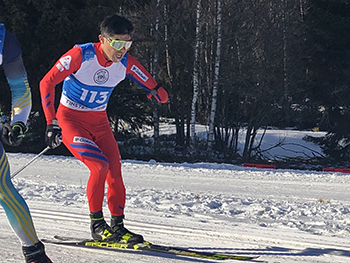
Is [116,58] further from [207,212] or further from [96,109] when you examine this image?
[207,212]

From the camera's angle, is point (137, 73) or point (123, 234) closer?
point (123, 234)

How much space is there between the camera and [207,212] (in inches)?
223

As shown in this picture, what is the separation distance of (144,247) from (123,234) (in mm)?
289

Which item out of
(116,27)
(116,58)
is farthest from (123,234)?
(116,27)

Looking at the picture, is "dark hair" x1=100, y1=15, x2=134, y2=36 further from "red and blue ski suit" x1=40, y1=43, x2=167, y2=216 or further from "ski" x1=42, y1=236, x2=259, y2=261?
"ski" x1=42, y1=236, x2=259, y2=261

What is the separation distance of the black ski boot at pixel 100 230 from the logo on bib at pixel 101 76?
112cm

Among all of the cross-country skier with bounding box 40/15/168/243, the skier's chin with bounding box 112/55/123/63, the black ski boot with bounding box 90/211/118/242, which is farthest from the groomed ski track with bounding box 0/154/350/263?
the skier's chin with bounding box 112/55/123/63

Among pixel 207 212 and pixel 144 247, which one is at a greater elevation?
pixel 144 247

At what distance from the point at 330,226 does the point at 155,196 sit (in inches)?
94.1

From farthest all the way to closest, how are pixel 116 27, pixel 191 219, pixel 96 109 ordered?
1. pixel 191 219
2. pixel 96 109
3. pixel 116 27

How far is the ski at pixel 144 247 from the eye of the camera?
373 centimetres

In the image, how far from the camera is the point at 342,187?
830 centimetres

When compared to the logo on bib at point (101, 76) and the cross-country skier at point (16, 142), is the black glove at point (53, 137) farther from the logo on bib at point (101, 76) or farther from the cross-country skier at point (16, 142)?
the logo on bib at point (101, 76)

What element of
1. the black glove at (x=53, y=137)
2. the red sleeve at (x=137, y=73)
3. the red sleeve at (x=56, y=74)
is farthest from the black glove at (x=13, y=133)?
the red sleeve at (x=137, y=73)
